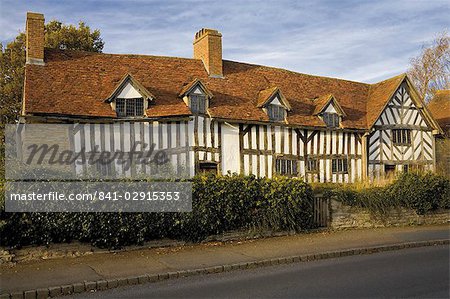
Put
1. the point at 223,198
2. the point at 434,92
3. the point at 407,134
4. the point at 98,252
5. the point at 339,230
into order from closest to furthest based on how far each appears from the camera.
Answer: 1. the point at 98,252
2. the point at 223,198
3. the point at 339,230
4. the point at 407,134
5. the point at 434,92

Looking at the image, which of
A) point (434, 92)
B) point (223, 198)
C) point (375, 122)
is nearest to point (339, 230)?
point (223, 198)

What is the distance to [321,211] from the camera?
14.4m

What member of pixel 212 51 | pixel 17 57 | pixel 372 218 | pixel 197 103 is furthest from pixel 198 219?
pixel 17 57

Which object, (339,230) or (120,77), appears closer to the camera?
(339,230)

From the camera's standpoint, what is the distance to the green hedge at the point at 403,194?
1524 cm

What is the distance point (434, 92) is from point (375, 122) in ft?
57.2

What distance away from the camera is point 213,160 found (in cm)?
1984

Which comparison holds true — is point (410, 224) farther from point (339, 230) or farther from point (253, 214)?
point (253, 214)

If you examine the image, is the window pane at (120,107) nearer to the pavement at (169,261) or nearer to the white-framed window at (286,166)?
the white-framed window at (286,166)

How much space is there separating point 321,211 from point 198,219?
4.51 metres

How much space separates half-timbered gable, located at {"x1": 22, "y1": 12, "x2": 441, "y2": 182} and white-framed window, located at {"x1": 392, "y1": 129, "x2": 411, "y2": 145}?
5 centimetres

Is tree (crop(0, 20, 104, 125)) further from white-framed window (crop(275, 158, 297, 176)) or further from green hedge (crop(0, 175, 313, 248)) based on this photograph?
green hedge (crop(0, 175, 313, 248))

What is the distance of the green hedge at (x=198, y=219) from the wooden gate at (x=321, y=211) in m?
0.32

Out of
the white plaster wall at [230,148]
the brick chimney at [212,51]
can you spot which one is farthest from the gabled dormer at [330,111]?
the brick chimney at [212,51]
